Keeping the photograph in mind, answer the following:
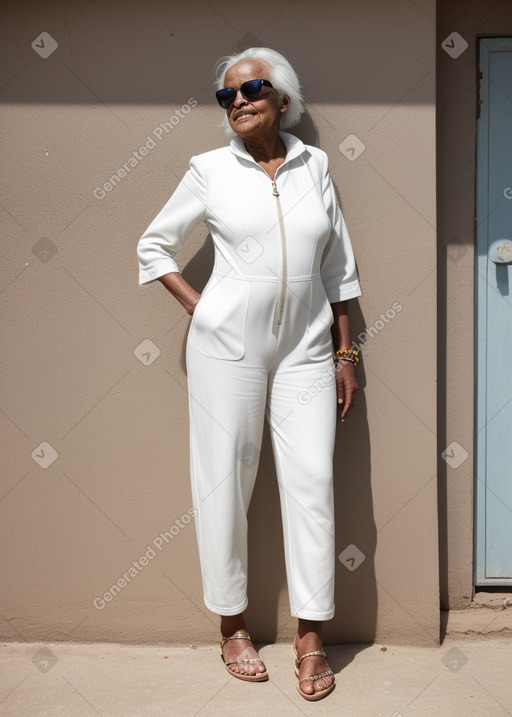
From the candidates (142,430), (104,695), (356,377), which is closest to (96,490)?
(142,430)

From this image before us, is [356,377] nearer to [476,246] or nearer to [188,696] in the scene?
[476,246]

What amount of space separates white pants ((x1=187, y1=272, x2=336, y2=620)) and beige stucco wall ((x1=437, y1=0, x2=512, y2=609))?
0.64 meters

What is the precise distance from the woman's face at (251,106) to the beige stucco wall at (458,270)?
2.57 feet

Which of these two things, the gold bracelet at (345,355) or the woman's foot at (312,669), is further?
the gold bracelet at (345,355)

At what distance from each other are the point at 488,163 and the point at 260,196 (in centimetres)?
101

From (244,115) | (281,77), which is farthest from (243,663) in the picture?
(281,77)

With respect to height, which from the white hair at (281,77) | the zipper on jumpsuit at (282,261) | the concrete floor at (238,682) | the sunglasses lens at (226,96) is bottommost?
the concrete floor at (238,682)

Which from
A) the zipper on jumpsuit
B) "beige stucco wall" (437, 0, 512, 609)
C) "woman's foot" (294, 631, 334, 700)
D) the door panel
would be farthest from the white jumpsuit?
the door panel

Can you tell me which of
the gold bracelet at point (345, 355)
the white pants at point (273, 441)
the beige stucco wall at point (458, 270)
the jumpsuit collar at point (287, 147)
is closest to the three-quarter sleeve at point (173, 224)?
the jumpsuit collar at point (287, 147)

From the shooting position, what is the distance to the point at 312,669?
10.2 ft

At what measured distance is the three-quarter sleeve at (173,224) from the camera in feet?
9.96

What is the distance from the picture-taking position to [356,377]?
3.36 metres

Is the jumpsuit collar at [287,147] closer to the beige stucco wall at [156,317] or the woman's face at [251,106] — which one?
the woman's face at [251,106]

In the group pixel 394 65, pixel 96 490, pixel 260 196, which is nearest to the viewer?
pixel 260 196
